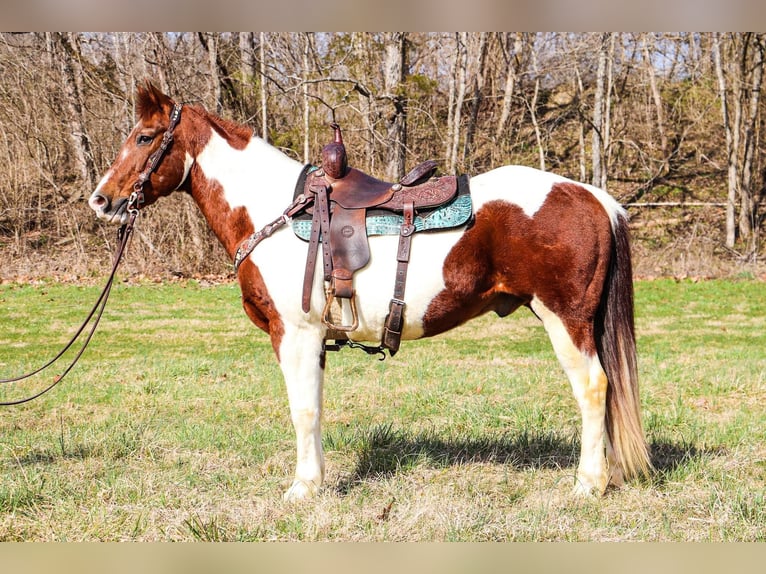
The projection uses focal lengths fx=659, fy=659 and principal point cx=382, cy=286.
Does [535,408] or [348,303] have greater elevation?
[348,303]

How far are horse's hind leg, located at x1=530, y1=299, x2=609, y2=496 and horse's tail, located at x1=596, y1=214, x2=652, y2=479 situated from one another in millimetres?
A: 99

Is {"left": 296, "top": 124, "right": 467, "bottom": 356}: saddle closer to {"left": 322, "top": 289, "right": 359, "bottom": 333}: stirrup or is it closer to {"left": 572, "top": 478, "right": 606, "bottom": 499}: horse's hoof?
{"left": 322, "top": 289, "right": 359, "bottom": 333}: stirrup

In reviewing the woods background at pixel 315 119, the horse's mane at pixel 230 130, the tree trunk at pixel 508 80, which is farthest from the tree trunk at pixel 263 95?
the horse's mane at pixel 230 130

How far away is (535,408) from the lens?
210 inches

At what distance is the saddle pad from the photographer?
3476 millimetres

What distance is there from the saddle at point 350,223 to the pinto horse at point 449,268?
0.05 meters

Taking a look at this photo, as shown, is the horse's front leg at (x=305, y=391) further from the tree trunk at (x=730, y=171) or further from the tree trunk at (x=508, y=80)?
the tree trunk at (x=730, y=171)

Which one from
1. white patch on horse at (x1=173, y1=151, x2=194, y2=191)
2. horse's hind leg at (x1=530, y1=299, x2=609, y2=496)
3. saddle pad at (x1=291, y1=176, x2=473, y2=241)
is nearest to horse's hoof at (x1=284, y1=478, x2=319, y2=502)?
saddle pad at (x1=291, y1=176, x2=473, y2=241)

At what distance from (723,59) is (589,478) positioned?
54.7 feet

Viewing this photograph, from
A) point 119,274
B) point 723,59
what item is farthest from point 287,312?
point 723,59

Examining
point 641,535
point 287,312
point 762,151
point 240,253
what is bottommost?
point 641,535

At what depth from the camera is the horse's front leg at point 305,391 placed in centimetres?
361

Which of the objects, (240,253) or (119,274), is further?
(119,274)

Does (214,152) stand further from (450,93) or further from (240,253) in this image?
(450,93)
